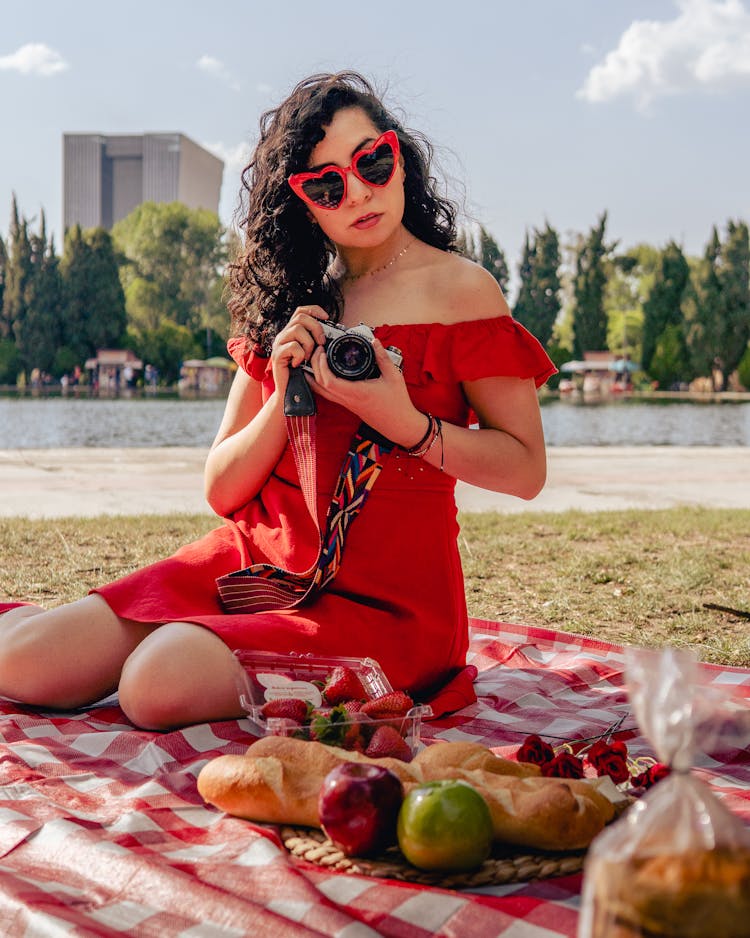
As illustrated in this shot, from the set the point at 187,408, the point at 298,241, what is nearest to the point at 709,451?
the point at 298,241

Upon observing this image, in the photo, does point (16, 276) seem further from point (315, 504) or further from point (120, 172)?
point (120, 172)

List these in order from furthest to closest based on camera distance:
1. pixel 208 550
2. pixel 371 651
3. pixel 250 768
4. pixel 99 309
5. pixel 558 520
→ 1. pixel 99 309
2. pixel 558 520
3. pixel 208 550
4. pixel 371 651
5. pixel 250 768

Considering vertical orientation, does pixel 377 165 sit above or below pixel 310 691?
above

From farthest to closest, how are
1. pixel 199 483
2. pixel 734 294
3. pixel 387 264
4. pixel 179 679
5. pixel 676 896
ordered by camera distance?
pixel 734 294 → pixel 199 483 → pixel 387 264 → pixel 179 679 → pixel 676 896

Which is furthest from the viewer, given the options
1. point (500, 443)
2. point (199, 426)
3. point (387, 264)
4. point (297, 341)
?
point (199, 426)

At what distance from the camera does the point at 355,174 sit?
2.51 meters

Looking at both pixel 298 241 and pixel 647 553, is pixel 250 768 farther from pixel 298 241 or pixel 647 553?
pixel 647 553

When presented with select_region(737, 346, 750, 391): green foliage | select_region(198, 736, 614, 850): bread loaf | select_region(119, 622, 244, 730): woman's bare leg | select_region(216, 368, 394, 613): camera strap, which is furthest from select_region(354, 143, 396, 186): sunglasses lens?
select_region(737, 346, 750, 391): green foliage

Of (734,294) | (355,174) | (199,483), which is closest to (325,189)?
(355,174)

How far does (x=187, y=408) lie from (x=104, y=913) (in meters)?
26.5

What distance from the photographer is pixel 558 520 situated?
244 inches

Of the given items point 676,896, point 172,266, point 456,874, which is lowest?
point 456,874

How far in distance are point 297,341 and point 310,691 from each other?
2.54 feet

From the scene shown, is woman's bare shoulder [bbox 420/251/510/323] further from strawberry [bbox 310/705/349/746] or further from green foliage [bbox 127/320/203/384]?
green foliage [bbox 127/320/203/384]
